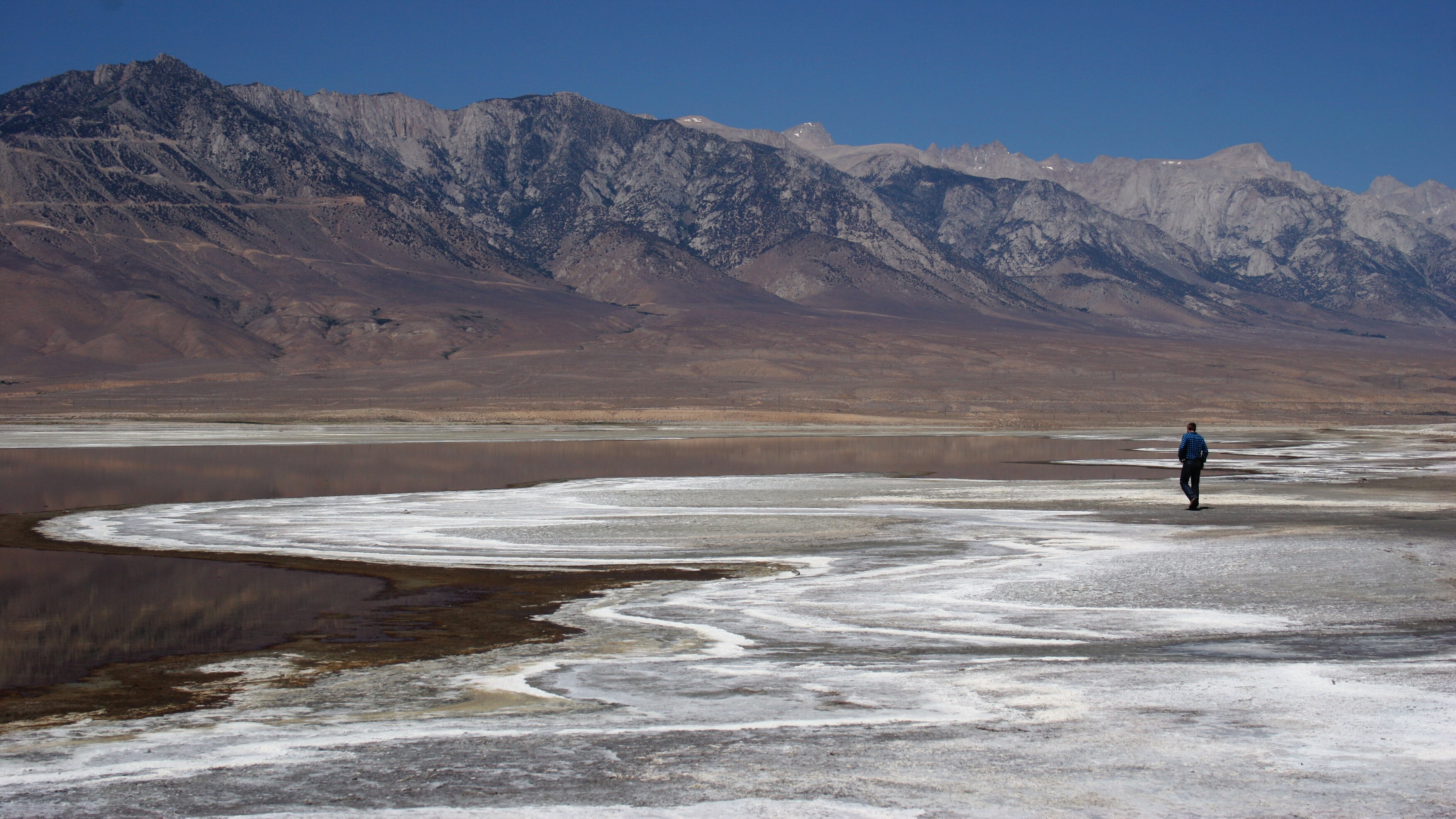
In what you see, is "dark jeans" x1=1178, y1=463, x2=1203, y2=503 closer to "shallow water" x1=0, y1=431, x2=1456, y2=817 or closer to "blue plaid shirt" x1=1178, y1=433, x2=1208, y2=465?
"blue plaid shirt" x1=1178, y1=433, x2=1208, y2=465

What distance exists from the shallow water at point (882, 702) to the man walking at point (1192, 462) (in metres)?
4.68

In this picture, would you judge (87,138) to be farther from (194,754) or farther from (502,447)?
(194,754)

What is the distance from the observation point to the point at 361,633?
503 inches

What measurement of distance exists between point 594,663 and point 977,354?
13619 cm

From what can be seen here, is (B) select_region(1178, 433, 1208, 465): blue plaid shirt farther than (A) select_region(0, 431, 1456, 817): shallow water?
Yes

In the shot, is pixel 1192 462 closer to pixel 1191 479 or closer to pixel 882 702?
pixel 1191 479

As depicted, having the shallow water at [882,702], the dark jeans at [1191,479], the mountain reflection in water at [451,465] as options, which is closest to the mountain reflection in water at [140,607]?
the shallow water at [882,702]

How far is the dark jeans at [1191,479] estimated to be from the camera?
82.4 ft

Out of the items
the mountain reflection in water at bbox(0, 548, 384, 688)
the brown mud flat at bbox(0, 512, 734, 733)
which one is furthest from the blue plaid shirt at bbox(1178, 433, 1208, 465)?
the mountain reflection in water at bbox(0, 548, 384, 688)

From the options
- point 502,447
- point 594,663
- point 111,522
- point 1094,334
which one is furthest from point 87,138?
point 594,663

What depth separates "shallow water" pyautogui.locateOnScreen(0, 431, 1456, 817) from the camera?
6953 millimetres

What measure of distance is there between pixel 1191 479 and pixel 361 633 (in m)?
18.0

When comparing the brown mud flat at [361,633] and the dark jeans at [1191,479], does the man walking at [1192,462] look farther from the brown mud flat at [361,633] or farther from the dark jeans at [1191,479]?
the brown mud flat at [361,633]

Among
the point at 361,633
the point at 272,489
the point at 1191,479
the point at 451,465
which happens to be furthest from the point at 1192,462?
the point at 451,465
